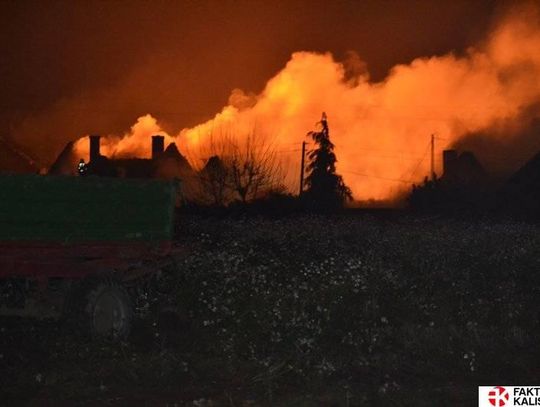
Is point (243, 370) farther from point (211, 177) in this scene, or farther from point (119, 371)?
point (211, 177)

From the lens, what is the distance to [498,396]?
793 centimetres

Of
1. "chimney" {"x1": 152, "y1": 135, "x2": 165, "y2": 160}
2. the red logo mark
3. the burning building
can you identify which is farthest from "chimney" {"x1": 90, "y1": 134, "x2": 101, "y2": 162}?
the red logo mark

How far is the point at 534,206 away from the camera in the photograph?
4425cm

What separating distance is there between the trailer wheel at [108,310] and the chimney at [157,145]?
57.6m

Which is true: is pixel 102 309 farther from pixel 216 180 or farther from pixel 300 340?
pixel 216 180

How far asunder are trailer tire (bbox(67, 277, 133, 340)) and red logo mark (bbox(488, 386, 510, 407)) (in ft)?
15.9

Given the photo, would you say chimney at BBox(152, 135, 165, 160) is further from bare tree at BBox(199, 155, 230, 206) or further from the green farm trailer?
the green farm trailer

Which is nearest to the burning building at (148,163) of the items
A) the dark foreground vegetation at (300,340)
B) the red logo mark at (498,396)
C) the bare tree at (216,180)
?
the bare tree at (216,180)

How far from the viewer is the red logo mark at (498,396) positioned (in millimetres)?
7732

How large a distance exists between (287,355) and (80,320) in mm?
2732

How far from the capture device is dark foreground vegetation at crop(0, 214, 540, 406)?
822cm

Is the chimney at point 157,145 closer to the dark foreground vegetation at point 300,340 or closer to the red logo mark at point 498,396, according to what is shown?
the dark foreground vegetation at point 300,340

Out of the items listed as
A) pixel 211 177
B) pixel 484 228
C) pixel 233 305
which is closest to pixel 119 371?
pixel 233 305

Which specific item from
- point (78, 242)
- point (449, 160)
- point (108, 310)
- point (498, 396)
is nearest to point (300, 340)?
point (108, 310)
